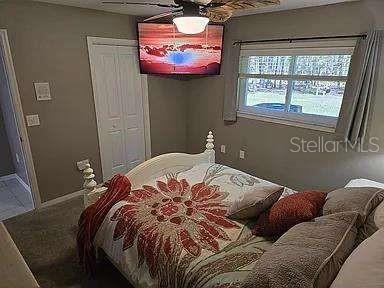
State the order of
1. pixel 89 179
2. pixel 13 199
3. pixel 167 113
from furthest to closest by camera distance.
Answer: pixel 167 113, pixel 13 199, pixel 89 179

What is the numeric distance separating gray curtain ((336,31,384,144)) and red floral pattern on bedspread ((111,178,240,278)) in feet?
5.49

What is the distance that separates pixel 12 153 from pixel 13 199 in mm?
865

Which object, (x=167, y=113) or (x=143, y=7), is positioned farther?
(x=167, y=113)

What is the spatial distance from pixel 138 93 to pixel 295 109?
226cm

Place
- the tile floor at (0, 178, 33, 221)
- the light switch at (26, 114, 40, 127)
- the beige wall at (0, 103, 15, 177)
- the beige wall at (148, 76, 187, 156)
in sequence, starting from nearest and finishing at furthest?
the light switch at (26, 114, 40, 127)
the tile floor at (0, 178, 33, 221)
the beige wall at (0, 103, 15, 177)
the beige wall at (148, 76, 187, 156)

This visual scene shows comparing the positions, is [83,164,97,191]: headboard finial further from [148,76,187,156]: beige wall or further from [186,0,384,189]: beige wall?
[186,0,384,189]: beige wall

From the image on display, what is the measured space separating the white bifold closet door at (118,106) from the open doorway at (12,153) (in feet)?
2.99

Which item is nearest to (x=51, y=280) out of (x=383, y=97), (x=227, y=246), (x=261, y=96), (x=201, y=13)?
(x=227, y=246)

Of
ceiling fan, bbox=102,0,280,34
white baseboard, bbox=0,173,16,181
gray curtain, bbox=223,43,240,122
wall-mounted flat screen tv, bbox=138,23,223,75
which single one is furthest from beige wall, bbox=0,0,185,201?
ceiling fan, bbox=102,0,280,34

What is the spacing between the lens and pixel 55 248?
2.46 meters

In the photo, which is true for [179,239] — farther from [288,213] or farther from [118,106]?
[118,106]

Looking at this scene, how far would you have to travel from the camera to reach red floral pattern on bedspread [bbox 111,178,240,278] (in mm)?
1568

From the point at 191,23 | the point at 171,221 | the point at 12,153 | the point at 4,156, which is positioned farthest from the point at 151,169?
the point at 4,156

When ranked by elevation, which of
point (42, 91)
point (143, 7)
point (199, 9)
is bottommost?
point (42, 91)
